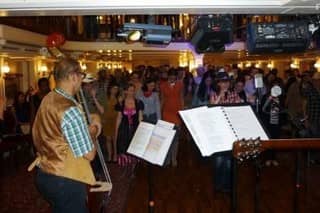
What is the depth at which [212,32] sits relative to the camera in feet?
13.6

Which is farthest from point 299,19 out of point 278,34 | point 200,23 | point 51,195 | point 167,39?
point 51,195

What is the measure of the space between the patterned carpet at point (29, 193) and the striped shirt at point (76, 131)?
2373 mm

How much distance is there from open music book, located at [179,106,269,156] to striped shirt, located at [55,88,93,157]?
820mm

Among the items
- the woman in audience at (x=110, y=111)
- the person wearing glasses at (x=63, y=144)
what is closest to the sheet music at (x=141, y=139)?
the person wearing glasses at (x=63, y=144)

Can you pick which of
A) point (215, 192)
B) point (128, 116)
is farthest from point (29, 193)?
point (215, 192)

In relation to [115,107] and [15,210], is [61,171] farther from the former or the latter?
[115,107]

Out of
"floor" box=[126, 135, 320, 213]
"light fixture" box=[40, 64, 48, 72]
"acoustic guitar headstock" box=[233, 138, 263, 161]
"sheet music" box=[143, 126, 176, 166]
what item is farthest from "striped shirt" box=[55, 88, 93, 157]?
"light fixture" box=[40, 64, 48, 72]

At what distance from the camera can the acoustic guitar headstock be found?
9.73 ft

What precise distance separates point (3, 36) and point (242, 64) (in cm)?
1972

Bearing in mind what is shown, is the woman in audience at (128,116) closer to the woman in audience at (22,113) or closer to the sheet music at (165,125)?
the woman in audience at (22,113)

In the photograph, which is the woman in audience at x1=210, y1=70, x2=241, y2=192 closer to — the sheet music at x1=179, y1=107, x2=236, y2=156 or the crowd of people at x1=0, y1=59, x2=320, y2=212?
the crowd of people at x1=0, y1=59, x2=320, y2=212

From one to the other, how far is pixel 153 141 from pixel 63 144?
4.02ft

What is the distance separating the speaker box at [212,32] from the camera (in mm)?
4105

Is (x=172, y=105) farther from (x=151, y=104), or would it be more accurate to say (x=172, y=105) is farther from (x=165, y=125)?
(x=165, y=125)
